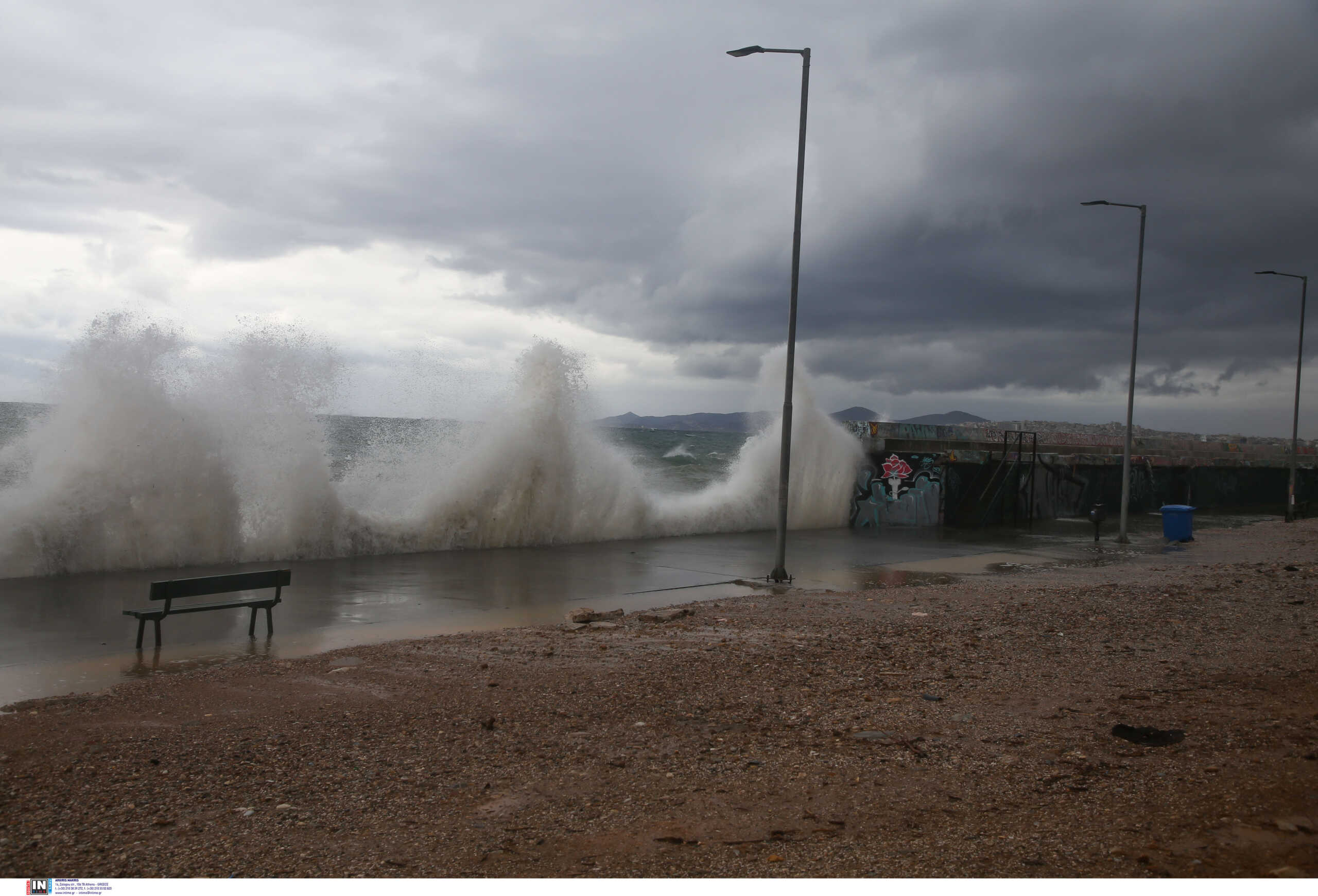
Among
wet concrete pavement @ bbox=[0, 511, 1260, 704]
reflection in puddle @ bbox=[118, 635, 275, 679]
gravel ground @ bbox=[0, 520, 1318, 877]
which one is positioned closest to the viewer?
gravel ground @ bbox=[0, 520, 1318, 877]

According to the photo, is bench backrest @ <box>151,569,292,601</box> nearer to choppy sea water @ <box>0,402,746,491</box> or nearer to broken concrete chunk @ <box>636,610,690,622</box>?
broken concrete chunk @ <box>636,610,690,622</box>

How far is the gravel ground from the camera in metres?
3.75

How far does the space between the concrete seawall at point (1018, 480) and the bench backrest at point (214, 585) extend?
17533 millimetres

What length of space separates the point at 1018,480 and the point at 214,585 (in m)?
22.6

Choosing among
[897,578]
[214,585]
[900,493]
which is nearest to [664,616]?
[214,585]

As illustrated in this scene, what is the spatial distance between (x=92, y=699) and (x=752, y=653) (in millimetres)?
4866

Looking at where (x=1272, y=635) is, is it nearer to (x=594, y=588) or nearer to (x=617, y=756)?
(x=617, y=756)

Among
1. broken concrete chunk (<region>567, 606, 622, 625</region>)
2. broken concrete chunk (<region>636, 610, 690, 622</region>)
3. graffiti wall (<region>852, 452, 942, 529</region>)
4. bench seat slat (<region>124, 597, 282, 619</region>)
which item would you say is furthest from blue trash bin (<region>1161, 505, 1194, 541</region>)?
bench seat slat (<region>124, 597, 282, 619</region>)

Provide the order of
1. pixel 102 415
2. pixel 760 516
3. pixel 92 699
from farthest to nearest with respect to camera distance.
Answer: pixel 760 516
pixel 102 415
pixel 92 699

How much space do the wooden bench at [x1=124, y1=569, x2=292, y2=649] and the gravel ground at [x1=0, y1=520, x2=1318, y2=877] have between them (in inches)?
55.3

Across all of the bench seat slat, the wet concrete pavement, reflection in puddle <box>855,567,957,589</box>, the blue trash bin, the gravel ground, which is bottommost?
the wet concrete pavement

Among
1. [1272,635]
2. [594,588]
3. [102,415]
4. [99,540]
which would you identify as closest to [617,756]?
[1272,635]
